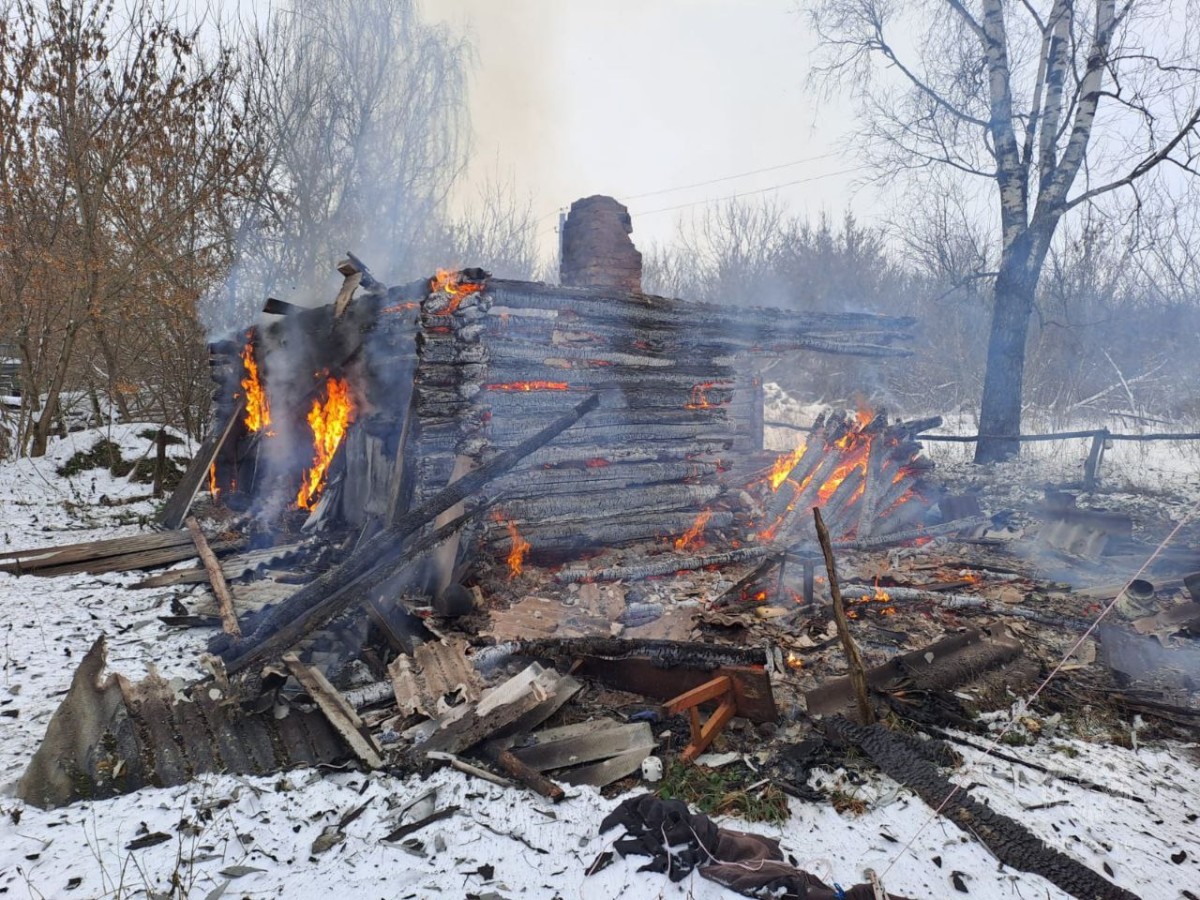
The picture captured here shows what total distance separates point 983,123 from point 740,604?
10.7 metres

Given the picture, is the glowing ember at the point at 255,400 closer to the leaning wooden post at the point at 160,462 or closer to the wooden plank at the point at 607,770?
the leaning wooden post at the point at 160,462

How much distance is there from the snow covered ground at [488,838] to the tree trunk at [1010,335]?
341 inches

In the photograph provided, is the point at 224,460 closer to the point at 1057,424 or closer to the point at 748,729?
the point at 748,729

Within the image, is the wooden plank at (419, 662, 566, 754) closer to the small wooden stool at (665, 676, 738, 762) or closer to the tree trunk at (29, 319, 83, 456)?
the small wooden stool at (665, 676, 738, 762)

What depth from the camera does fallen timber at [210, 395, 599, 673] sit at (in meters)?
4.50

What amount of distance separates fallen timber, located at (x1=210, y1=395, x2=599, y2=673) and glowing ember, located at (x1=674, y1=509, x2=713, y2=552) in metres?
3.14

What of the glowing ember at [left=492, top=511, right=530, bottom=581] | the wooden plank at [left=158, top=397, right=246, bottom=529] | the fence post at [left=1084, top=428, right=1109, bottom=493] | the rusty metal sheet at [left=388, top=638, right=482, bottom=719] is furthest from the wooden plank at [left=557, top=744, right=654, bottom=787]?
the fence post at [left=1084, top=428, right=1109, bottom=493]

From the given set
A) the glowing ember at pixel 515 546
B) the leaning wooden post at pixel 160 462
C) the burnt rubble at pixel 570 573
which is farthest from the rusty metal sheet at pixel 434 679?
the leaning wooden post at pixel 160 462

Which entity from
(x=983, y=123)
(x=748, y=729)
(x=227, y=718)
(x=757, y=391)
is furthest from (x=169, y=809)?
(x=983, y=123)

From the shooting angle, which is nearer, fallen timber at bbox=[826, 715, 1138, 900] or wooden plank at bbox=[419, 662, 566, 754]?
fallen timber at bbox=[826, 715, 1138, 900]

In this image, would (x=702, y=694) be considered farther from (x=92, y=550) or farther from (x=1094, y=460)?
(x=1094, y=460)

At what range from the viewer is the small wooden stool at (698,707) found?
11.6ft

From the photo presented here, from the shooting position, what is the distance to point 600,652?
14.6 feet

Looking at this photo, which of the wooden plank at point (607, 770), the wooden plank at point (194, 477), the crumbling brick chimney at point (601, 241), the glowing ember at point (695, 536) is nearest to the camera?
the wooden plank at point (607, 770)
